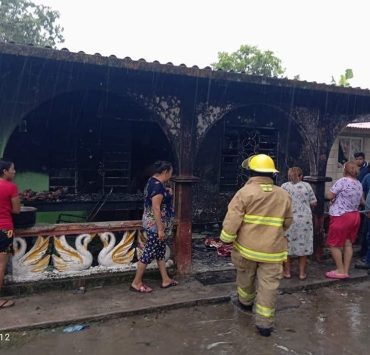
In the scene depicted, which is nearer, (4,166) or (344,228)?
(4,166)

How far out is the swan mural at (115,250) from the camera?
5.45 metres

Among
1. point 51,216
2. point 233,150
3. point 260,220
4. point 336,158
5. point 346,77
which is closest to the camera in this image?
point 260,220

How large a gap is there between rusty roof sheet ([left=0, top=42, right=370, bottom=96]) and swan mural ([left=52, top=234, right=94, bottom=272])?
2.26 m

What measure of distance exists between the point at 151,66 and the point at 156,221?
1.93 m

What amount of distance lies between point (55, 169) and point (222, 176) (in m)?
3.81

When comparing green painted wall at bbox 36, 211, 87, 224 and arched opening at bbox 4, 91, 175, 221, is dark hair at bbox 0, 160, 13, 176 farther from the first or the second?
green painted wall at bbox 36, 211, 87, 224

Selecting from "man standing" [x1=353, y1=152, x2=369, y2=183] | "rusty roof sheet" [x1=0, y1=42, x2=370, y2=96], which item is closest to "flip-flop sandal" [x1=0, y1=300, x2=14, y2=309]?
"rusty roof sheet" [x1=0, y1=42, x2=370, y2=96]

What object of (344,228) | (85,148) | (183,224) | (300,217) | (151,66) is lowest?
(183,224)

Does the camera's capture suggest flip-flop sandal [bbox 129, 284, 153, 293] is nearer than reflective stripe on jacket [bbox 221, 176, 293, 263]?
No

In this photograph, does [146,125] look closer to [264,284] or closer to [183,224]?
[183,224]

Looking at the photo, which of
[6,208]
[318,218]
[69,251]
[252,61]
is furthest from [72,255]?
[252,61]

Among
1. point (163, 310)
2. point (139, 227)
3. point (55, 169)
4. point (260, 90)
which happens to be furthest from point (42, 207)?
point (260, 90)

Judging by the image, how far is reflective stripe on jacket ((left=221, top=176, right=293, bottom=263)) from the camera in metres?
4.22

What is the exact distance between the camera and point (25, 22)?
2423 centimetres
